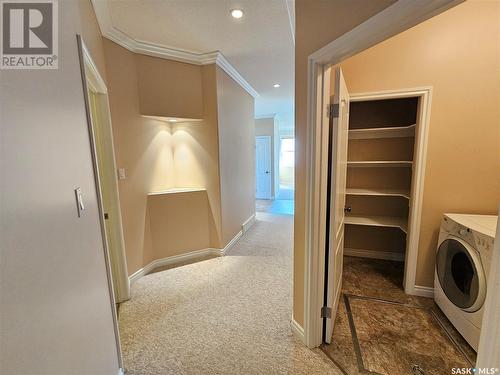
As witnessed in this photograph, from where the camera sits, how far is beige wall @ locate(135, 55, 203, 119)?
250cm

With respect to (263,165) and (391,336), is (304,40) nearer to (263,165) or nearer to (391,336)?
(391,336)

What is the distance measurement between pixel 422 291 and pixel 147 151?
339 centimetres

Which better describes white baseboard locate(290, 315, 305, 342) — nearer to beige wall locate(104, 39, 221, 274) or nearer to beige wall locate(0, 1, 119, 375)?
beige wall locate(0, 1, 119, 375)

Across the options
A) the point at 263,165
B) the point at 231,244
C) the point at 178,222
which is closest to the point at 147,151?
the point at 178,222

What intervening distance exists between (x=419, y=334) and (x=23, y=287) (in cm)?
246

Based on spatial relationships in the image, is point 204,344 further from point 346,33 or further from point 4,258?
point 346,33

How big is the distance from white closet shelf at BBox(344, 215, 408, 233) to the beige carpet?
1.02 metres

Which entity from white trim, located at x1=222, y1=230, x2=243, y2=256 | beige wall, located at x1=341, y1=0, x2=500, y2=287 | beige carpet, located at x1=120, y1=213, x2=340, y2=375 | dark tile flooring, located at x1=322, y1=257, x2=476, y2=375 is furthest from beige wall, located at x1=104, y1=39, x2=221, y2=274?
beige wall, located at x1=341, y1=0, x2=500, y2=287

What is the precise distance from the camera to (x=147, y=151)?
2.61 meters

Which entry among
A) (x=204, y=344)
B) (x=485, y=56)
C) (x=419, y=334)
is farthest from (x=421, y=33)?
(x=204, y=344)

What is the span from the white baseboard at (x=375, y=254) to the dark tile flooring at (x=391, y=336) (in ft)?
1.99

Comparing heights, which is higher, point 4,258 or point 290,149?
point 290,149

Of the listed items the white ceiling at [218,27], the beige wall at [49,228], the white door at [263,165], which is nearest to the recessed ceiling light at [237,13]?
the white ceiling at [218,27]

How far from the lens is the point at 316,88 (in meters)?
1.32
